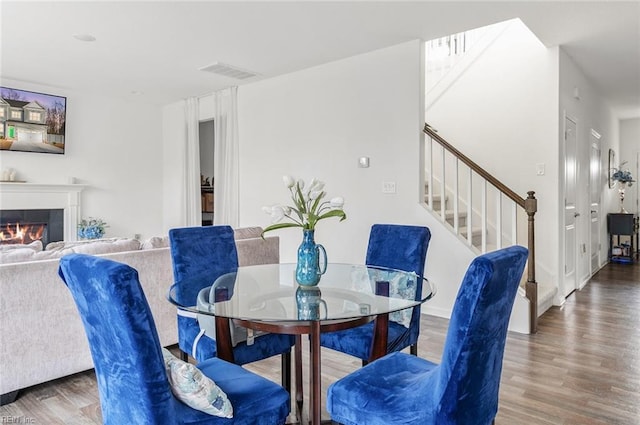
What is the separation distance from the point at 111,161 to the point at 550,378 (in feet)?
20.1

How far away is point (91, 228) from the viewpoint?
601 cm

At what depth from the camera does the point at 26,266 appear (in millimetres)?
2346

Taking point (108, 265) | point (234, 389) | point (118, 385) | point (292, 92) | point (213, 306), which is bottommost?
point (234, 389)

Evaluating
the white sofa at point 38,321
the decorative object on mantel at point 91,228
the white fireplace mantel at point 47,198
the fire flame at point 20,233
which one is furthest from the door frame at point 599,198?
the fire flame at point 20,233

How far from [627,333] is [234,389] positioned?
3369 mm

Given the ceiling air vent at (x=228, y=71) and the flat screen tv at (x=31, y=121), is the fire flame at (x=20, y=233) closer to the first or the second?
the flat screen tv at (x=31, y=121)

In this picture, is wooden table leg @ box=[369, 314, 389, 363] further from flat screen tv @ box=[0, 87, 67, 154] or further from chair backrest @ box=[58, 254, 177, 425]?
flat screen tv @ box=[0, 87, 67, 154]

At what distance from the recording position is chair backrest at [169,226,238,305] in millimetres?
2377

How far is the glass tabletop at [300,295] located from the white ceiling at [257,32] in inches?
81.5

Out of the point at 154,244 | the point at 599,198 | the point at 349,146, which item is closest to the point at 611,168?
the point at 599,198

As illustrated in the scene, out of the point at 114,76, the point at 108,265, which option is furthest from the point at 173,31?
the point at 108,265

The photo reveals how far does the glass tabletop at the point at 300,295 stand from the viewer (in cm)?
166

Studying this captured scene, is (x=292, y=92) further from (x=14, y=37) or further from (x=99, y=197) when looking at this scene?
(x=99, y=197)

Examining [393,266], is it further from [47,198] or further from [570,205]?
[47,198]
